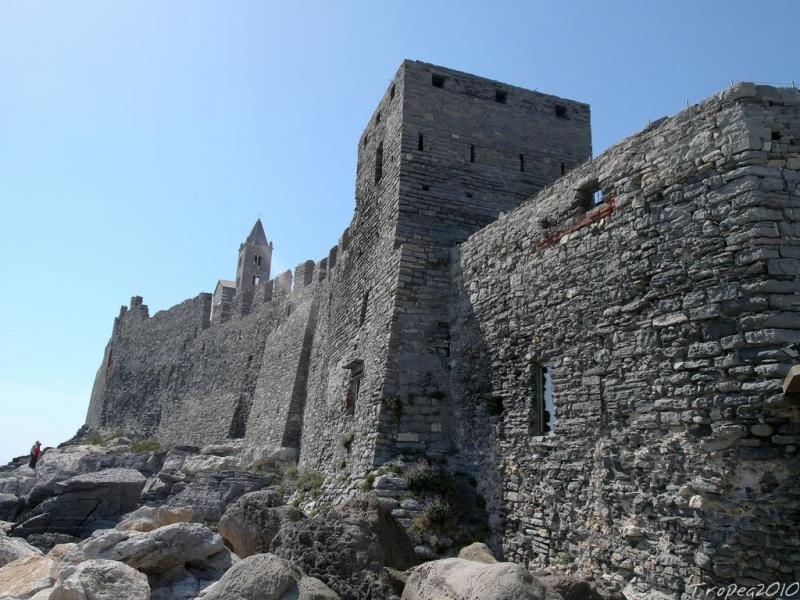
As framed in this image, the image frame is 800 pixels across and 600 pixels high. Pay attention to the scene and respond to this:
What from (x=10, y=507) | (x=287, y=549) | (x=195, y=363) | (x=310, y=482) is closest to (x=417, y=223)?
(x=310, y=482)

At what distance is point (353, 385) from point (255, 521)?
5.13 meters

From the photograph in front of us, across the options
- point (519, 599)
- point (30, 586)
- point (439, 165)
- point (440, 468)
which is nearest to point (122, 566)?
point (30, 586)

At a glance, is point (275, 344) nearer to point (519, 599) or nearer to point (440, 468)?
point (440, 468)

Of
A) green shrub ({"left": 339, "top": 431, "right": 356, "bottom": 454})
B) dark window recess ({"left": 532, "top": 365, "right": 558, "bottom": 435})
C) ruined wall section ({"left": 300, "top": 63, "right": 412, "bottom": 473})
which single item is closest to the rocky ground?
green shrub ({"left": 339, "top": 431, "right": 356, "bottom": 454})

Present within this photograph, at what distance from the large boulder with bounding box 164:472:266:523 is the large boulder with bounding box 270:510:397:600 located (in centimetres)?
745

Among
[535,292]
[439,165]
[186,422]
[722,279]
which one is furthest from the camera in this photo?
[186,422]

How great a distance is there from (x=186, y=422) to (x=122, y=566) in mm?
23543

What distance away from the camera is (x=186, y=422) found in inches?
1166

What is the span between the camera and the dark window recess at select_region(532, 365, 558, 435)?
31.3ft

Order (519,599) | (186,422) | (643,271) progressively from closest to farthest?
(519,599)
(643,271)
(186,422)

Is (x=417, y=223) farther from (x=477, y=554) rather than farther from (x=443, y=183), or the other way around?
(x=477, y=554)

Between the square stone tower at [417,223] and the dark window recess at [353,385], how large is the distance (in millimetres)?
36

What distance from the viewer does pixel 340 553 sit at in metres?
7.18

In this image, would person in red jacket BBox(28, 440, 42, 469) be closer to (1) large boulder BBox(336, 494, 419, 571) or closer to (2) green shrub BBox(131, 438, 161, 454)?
(2) green shrub BBox(131, 438, 161, 454)
